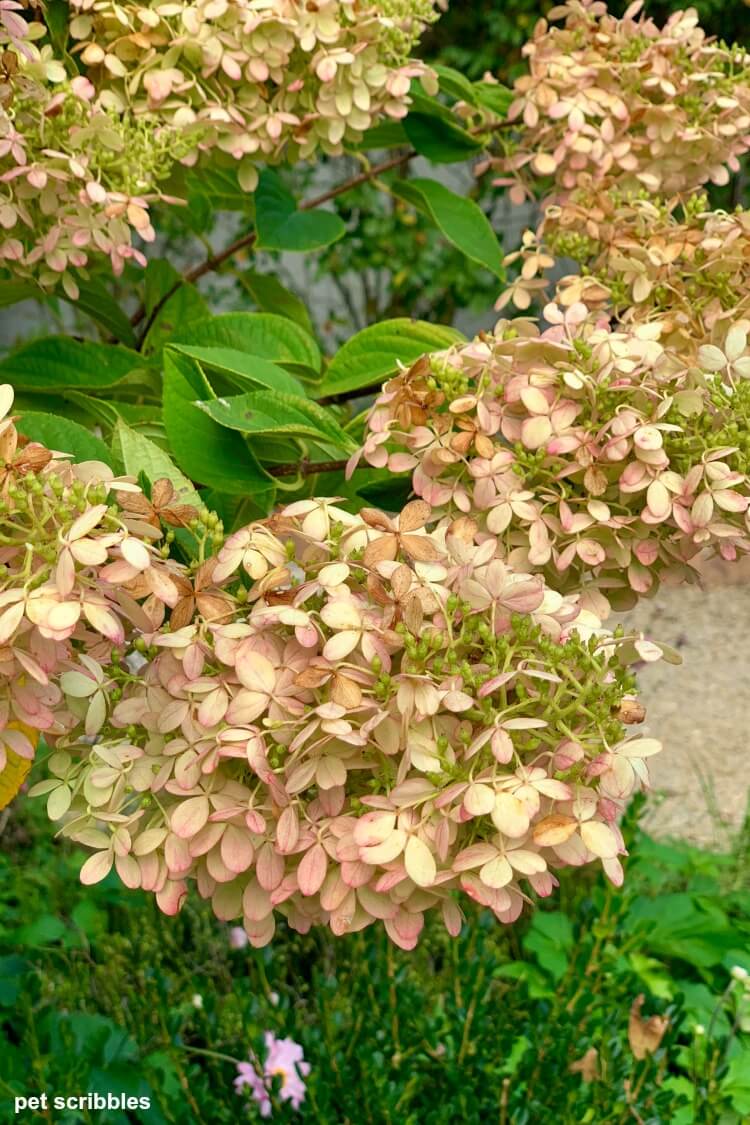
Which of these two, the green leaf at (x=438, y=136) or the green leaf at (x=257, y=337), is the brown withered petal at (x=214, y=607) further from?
the green leaf at (x=438, y=136)

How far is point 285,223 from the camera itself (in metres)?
0.99

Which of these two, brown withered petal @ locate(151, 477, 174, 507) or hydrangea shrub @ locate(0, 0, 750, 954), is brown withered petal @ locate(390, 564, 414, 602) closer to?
hydrangea shrub @ locate(0, 0, 750, 954)

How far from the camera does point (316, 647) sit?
50cm

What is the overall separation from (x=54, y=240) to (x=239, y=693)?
386mm

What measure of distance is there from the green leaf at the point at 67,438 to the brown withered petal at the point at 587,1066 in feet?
3.67

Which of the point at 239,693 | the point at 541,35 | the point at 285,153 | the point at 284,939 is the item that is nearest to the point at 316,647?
the point at 239,693

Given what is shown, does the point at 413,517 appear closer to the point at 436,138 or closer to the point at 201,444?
the point at 201,444

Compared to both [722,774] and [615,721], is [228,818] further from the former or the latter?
[722,774]

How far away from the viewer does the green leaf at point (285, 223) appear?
0.96 meters

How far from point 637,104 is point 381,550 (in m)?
0.53

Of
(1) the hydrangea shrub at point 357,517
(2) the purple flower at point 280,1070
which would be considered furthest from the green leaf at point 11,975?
(1) the hydrangea shrub at point 357,517

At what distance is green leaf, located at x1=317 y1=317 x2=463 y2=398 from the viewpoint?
0.83 metres

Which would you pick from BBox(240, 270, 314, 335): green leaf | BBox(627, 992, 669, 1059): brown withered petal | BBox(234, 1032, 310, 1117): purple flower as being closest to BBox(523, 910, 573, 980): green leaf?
BBox(234, 1032, 310, 1117): purple flower

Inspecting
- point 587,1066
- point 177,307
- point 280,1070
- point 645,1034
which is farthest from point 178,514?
point 280,1070
